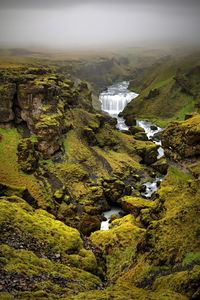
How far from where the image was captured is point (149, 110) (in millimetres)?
120438

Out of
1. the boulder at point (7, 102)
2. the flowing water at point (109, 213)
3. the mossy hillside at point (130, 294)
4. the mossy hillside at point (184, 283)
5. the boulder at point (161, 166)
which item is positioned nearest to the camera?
→ the mossy hillside at point (184, 283)

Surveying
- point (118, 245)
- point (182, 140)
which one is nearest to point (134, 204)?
point (118, 245)

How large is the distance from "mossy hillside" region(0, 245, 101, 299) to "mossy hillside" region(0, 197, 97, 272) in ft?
3.00

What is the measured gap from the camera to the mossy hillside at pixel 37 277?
10.9 m

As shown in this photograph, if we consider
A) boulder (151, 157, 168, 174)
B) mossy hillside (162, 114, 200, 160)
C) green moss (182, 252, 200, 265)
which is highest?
mossy hillside (162, 114, 200, 160)

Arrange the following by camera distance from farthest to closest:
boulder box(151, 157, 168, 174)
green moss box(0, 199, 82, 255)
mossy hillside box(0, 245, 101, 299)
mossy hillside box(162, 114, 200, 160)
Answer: boulder box(151, 157, 168, 174)
mossy hillside box(162, 114, 200, 160)
green moss box(0, 199, 82, 255)
mossy hillside box(0, 245, 101, 299)

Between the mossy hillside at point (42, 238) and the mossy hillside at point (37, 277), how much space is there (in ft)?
3.00

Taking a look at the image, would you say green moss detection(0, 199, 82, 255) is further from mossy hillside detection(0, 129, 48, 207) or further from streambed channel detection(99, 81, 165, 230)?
streambed channel detection(99, 81, 165, 230)

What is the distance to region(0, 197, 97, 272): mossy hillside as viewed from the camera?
15791 mm

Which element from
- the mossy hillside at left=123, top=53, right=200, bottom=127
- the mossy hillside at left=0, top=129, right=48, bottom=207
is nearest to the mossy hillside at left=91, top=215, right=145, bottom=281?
the mossy hillside at left=0, top=129, right=48, bottom=207

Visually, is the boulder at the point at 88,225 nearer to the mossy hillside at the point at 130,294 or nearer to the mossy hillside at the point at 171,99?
the mossy hillside at the point at 130,294

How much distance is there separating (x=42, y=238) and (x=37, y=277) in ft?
15.1

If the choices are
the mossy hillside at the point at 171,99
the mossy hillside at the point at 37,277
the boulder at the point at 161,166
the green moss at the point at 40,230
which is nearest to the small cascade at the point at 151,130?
the mossy hillside at the point at 171,99

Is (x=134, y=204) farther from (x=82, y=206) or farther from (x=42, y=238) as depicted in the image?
(x=42, y=238)
